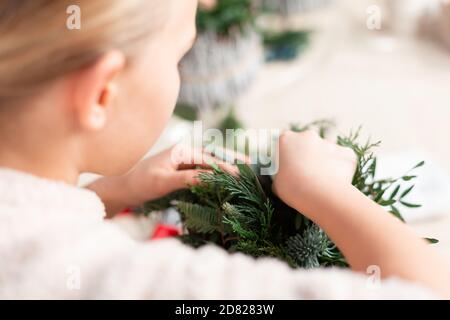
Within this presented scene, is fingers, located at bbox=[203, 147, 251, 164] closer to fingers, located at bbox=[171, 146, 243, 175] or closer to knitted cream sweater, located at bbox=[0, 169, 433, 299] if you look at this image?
fingers, located at bbox=[171, 146, 243, 175]

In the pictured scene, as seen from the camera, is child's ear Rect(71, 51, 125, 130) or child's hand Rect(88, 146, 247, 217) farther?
child's hand Rect(88, 146, 247, 217)

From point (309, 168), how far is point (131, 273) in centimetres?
17

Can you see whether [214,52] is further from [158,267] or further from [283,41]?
[158,267]

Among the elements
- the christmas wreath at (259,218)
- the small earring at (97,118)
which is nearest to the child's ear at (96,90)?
the small earring at (97,118)

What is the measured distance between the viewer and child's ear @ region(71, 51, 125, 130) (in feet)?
1.13

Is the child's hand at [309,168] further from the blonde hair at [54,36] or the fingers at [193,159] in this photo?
the blonde hair at [54,36]

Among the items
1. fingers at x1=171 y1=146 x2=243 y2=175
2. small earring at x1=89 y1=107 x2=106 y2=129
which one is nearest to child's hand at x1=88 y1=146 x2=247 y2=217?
fingers at x1=171 y1=146 x2=243 y2=175

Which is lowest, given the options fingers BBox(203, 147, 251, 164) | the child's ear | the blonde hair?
fingers BBox(203, 147, 251, 164)

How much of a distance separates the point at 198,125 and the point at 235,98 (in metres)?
0.13

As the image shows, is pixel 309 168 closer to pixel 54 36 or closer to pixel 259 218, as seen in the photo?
pixel 259 218

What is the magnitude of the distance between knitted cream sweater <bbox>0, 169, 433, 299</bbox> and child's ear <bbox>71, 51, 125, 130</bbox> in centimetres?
7

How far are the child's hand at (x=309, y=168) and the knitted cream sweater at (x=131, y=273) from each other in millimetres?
78

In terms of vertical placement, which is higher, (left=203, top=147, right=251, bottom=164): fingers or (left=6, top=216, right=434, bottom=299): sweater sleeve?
(left=203, top=147, right=251, bottom=164): fingers

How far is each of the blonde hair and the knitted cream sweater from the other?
0.09 metres
